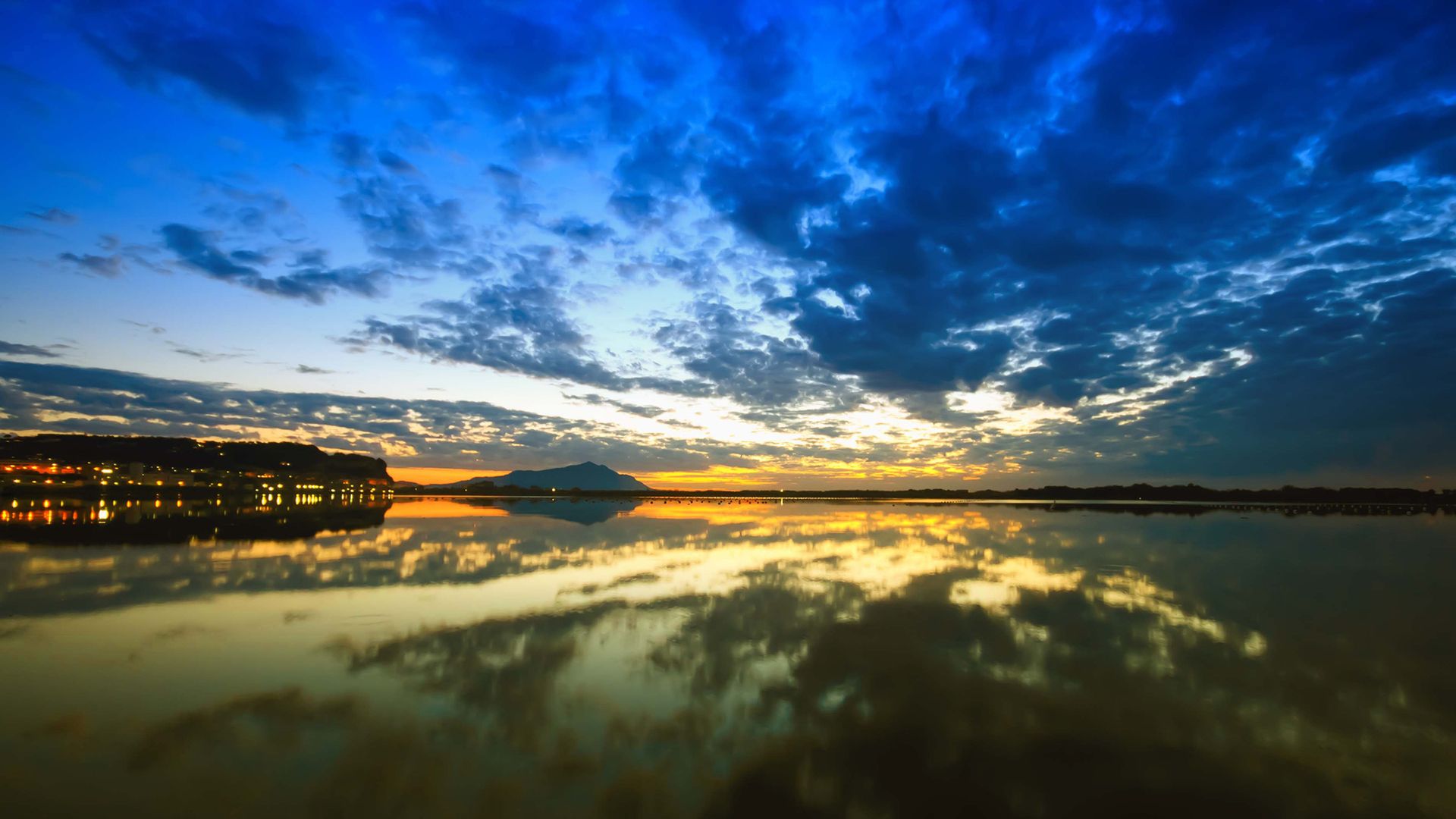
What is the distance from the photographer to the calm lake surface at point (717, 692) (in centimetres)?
792

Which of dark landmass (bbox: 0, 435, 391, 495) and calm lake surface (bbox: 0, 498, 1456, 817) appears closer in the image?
calm lake surface (bbox: 0, 498, 1456, 817)

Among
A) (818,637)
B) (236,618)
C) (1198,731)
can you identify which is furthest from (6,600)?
(1198,731)

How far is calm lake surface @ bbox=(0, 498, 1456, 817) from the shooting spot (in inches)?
312

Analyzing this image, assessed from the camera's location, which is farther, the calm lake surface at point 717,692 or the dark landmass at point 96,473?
the dark landmass at point 96,473

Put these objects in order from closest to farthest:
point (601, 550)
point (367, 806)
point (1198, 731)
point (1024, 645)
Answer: point (367, 806) → point (1198, 731) → point (1024, 645) → point (601, 550)

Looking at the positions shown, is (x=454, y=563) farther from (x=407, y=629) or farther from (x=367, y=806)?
(x=367, y=806)

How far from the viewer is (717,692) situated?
11.5 meters

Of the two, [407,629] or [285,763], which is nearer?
[285,763]

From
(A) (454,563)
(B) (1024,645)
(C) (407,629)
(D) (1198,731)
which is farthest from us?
(A) (454,563)

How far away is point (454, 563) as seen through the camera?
28.0m

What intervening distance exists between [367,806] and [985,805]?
720 cm

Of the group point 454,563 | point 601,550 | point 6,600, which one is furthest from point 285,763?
point 601,550

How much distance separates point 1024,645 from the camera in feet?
49.2

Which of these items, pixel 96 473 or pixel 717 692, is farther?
pixel 96 473
